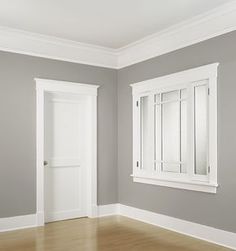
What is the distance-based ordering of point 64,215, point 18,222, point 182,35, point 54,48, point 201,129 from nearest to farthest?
1. point 201,129
2. point 182,35
3. point 18,222
4. point 54,48
5. point 64,215

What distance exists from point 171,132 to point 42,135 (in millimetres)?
1981

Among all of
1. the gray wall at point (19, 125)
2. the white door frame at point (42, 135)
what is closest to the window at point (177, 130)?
the white door frame at point (42, 135)

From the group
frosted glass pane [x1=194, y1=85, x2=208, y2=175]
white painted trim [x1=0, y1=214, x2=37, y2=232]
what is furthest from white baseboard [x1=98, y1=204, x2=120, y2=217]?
frosted glass pane [x1=194, y1=85, x2=208, y2=175]

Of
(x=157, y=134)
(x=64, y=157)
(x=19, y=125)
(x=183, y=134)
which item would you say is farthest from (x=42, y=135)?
(x=183, y=134)

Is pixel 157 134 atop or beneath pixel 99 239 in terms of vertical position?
atop

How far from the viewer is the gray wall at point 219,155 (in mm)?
4027

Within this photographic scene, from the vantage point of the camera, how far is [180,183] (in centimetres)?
462

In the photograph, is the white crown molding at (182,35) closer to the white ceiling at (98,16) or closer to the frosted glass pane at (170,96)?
the white ceiling at (98,16)

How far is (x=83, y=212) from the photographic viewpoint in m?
5.64

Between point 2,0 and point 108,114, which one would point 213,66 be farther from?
point 2,0

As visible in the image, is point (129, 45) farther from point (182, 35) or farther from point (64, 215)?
point (64, 215)

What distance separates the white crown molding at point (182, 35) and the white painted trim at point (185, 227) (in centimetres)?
249

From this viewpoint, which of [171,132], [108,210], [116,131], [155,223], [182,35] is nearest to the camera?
[182,35]

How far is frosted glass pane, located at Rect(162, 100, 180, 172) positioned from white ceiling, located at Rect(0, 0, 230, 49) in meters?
1.20
